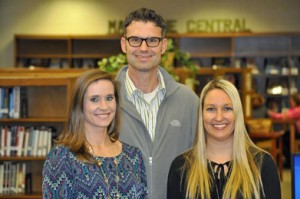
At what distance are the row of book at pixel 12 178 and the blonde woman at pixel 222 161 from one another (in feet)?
10.0

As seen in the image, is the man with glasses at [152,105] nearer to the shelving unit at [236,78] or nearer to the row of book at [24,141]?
the row of book at [24,141]

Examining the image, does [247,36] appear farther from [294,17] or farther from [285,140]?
[285,140]

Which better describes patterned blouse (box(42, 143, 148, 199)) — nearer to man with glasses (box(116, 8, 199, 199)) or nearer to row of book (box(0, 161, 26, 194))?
man with glasses (box(116, 8, 199, 199))

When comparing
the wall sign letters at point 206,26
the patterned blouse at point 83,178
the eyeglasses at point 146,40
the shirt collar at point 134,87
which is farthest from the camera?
the wall sign letters at point 206,26

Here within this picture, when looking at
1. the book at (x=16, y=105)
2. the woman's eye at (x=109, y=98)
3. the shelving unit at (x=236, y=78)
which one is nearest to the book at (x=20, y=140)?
the book at (x=16, y=105)

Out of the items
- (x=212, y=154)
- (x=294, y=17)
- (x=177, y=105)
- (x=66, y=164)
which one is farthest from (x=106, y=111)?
(x=294, y=17)

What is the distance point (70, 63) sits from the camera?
1223cm

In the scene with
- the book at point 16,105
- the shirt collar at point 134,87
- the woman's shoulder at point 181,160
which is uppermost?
the shirt collar at point 134,87

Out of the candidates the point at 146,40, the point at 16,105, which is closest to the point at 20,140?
the point at 16,105

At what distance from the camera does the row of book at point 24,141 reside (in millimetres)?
5422

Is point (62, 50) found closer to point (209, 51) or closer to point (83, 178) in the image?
point (209, 51)

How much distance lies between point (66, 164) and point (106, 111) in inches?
10.9

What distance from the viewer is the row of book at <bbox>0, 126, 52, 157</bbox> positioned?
17.8 ft

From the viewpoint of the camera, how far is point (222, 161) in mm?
2646
